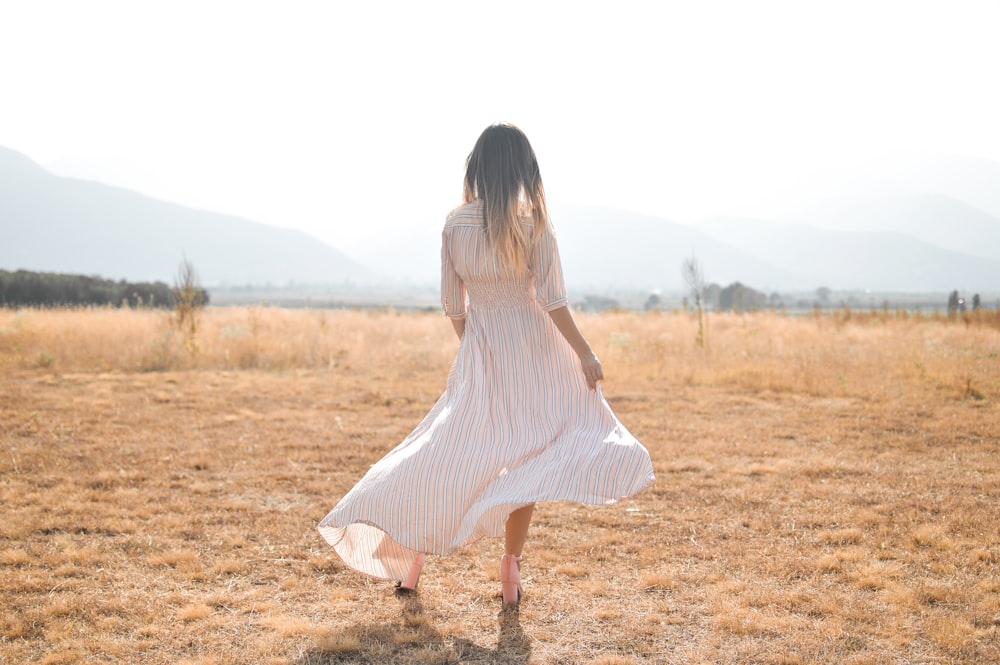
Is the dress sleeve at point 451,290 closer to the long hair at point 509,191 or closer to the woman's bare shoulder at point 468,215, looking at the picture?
the woman's bare shoulder at point 468,215

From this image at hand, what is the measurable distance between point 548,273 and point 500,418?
59cm

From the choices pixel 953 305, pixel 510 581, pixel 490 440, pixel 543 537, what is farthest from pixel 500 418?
pixel 953 305

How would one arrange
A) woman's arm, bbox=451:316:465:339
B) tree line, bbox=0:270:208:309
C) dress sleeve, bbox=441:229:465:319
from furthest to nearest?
tree line, bbox=0:270:208:309
woman's arm, bbox=451:316:465:339
dress sleeve, bbox=441:229:465:319

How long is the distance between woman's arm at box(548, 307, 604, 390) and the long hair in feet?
0.80

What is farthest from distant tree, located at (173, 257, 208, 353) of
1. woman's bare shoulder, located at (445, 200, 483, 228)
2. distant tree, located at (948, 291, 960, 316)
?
distant tree, located at (948, 291, 960, 316)

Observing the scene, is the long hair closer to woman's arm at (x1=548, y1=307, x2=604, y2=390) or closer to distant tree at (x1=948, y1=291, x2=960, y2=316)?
woman's arm at (x1=548, y1=307, x2=604, y2=390)

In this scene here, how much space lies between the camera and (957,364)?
32.9ft

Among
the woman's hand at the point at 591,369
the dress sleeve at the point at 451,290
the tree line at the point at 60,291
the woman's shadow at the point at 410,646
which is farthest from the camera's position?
the tree line at the point at 60,291

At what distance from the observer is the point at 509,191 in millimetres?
2852

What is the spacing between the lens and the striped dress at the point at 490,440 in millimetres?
2721

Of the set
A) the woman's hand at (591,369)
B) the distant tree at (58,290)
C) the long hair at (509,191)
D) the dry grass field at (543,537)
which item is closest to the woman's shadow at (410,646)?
the dry grass field at (543,537)

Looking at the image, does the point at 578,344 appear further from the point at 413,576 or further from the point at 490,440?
the point at 413,576

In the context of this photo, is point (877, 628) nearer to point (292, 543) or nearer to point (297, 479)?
point (292, 543)

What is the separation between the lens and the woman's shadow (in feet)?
8.75
